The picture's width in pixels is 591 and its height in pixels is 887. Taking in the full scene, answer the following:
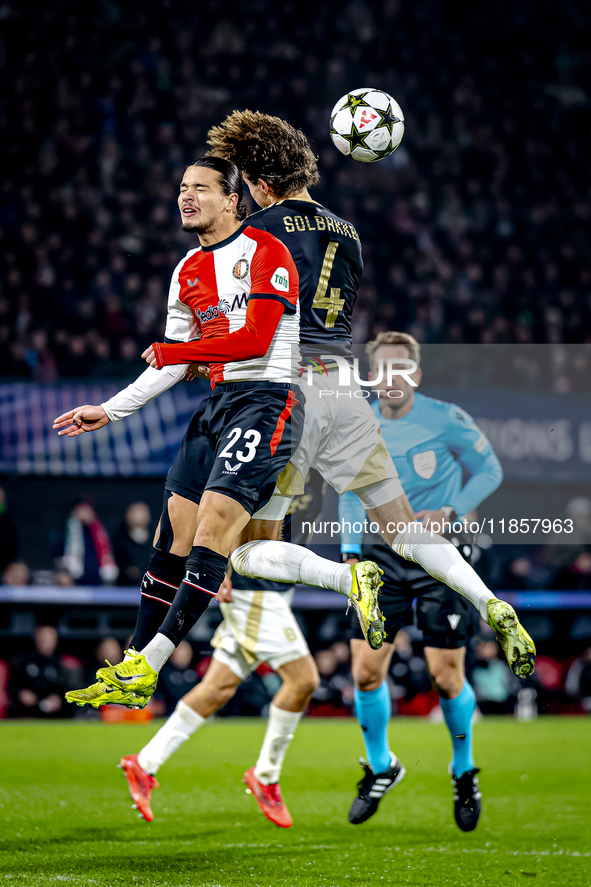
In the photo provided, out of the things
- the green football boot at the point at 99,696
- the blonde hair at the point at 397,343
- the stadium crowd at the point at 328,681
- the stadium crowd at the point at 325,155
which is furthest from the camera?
the stadium crowd at the point at 325,155

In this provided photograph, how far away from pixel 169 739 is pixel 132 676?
1.98 meters

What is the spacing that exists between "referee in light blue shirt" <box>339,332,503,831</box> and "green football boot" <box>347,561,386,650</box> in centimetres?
121

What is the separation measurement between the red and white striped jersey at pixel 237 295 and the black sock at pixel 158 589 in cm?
89

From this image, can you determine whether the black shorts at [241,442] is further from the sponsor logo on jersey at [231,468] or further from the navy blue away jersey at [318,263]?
the navy blue away jersey at [318,263]

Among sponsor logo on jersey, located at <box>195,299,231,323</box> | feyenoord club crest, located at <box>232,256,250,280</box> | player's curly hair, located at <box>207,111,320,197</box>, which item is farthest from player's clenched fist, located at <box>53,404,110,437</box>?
player's curly hair, located at <box>207,111,320,197</box>

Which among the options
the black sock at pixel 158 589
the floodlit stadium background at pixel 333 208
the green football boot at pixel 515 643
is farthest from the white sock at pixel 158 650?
the floodlit stadium background at pixel 333 208

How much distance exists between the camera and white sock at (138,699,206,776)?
5828 mm

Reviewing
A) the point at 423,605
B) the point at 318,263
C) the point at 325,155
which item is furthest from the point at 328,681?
the point at 325,155

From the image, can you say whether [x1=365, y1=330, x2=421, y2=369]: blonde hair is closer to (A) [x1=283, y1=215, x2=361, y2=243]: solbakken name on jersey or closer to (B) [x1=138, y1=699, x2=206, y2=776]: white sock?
(A) [x1=283, y1=215, x2=361, y2=243]: solbakken name on jersey

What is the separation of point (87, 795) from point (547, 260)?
461 inches

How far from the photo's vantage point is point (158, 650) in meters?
4.23

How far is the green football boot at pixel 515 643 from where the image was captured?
427 cm

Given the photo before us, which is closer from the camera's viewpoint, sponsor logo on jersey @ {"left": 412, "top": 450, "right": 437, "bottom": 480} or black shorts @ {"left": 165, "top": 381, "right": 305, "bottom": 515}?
black shorts @ {"left": 165, "top": 381, "right": 305, "bottom": 515}

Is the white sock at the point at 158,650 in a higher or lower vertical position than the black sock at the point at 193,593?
lower
